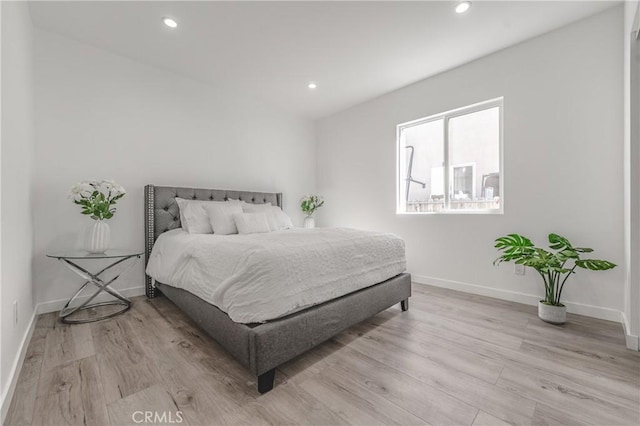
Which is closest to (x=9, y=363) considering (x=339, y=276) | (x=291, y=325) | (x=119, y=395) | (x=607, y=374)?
(x=119, y=395)

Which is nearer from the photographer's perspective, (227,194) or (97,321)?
(97,321)

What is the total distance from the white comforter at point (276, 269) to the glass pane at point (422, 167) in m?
1.30

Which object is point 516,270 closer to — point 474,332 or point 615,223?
point 615,223

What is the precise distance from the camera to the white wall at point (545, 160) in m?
2.24

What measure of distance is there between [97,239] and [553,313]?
13.0 feet

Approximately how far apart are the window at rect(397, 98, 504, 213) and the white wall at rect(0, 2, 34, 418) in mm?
3664

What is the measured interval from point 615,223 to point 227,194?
3993mm

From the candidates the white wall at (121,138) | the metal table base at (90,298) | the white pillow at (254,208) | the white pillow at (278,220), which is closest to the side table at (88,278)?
the metal table base at (90,298)

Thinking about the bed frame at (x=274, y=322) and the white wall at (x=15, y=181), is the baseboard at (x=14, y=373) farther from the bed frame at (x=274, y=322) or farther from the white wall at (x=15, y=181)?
the bed frame at (x=274, y=322)

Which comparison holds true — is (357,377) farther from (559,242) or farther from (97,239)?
(97,239)

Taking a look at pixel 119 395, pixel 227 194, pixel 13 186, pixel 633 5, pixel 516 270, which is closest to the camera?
pixel 119 395

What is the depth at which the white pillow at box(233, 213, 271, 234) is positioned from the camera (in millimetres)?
2824

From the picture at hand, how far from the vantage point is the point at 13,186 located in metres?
1.59

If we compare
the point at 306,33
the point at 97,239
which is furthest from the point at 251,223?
the point at 306,33
